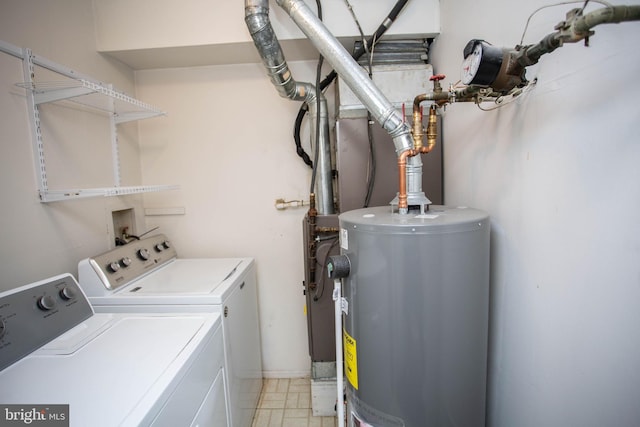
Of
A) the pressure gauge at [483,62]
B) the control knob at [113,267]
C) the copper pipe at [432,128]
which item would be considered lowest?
the control knob at [113,267]

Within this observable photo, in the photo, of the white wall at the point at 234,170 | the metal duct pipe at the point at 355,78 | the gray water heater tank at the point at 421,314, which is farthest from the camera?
the white wall at the point at 234,170

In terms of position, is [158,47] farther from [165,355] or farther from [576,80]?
[576,80]

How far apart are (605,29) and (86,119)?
2101 millimetres

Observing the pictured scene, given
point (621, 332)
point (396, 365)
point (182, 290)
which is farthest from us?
point (182, 290)

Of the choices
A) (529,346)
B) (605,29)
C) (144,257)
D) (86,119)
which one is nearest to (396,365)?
(529,346)

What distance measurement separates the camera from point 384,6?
154 cm

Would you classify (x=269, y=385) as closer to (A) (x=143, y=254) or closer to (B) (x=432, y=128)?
(A) (x=143, y=254)

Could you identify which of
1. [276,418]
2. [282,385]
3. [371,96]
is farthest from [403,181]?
[282,385]

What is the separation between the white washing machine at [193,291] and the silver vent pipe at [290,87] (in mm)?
670

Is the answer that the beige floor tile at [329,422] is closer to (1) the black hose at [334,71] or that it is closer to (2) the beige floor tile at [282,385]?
(2) the beige floor tile at [282,385]

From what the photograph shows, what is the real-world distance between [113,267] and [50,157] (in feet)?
1.90

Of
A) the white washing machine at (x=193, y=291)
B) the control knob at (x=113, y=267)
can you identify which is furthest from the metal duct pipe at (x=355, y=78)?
the control knob at (x=113, y=267)

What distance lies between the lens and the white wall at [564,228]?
612 millimetres

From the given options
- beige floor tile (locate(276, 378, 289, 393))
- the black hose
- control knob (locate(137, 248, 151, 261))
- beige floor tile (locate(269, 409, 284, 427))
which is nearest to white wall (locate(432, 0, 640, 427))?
the black hose
